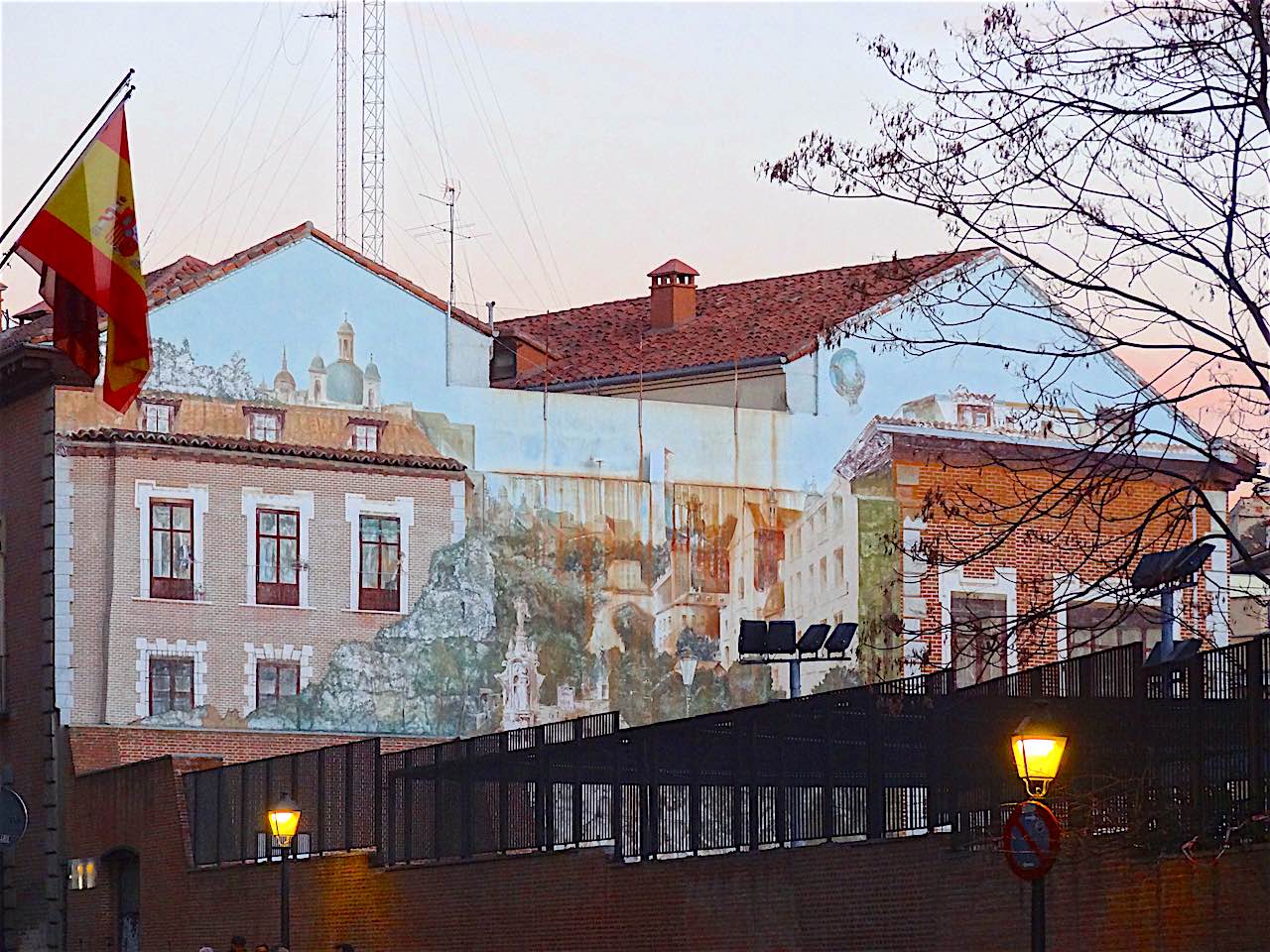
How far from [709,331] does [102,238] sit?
2781 centimetres

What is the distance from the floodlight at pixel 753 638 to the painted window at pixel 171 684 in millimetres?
10056

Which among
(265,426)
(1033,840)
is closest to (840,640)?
(265,426)

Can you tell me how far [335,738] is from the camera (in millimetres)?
45156

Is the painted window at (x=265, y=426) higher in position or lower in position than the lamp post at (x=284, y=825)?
higher

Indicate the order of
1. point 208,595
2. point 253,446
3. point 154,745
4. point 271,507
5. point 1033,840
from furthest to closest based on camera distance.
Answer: point 271,507
point 253,446
point 208,595
point 154,745
point 1033,840

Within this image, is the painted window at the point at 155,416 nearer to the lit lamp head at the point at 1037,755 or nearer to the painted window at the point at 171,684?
the painted window at the point at 171,684

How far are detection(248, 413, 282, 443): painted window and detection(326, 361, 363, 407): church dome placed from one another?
1.13 m

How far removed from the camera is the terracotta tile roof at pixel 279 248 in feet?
146

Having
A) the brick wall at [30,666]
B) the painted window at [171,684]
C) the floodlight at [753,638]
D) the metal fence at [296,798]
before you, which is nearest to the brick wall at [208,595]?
the painted window at [171,684]

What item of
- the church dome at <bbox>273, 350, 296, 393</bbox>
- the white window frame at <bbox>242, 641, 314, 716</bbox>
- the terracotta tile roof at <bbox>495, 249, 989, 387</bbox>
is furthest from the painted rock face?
the white window frame at <bbox>242, 641, 314, 716</bbox>

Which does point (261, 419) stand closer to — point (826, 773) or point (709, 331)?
point (709, 331)

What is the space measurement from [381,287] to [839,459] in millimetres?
9767

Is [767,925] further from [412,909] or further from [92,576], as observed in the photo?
[92,576]

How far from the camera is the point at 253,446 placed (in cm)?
4503
